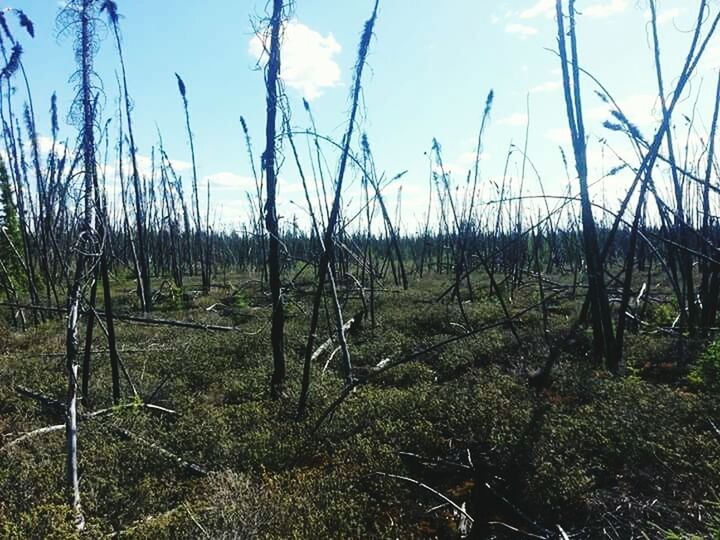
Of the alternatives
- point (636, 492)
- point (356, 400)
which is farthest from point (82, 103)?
point (636, 492)

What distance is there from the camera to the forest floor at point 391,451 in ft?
12.5

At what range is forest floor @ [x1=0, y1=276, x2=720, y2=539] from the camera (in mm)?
3795

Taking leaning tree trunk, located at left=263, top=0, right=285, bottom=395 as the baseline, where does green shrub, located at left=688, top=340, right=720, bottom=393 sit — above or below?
below

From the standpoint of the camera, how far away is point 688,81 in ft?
17.5

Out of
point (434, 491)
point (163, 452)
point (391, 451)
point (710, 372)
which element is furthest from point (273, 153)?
point (710, 372)

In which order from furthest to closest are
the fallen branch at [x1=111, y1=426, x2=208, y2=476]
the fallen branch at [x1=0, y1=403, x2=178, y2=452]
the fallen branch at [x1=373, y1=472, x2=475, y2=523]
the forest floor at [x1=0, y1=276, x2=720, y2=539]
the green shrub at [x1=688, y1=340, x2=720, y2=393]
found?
the green shrub at [x1=688, y1=340, x2=720, y2=393] → the fallen branch at [x1=0, y1=403, x2=178, y2=452] → the fallen branch at [x1=111, y1=426, x2=208, y2=476] → the fallen branch at [x1=373, y1=472, x2=475, y2=523] → the forest floor at [x1=0, y1=276, x2=720, y2=539]

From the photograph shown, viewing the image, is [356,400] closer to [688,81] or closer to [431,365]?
[431,365]

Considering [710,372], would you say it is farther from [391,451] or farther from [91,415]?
[91,415]

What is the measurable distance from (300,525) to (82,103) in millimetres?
4652

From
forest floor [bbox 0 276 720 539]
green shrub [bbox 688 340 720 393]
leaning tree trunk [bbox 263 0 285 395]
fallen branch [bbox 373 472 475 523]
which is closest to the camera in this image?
forest floor [bbox 0 276 720 539]

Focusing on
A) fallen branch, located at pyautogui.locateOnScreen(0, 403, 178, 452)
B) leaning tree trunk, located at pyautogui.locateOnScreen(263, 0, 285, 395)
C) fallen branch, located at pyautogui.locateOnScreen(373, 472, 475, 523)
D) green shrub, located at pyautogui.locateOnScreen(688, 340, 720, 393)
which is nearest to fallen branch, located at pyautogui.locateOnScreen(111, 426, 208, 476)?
fallen branch, located at pyautogui.locateOnScreen(0, 403, 178, 452)

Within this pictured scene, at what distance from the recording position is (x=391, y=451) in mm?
4805

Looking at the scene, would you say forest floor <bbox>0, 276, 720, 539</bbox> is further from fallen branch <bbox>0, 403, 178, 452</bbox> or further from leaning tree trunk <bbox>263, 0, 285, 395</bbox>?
leaning tree trunk <bbox>263, 0, 285, 395</bbox>

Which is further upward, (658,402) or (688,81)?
(688,81)
